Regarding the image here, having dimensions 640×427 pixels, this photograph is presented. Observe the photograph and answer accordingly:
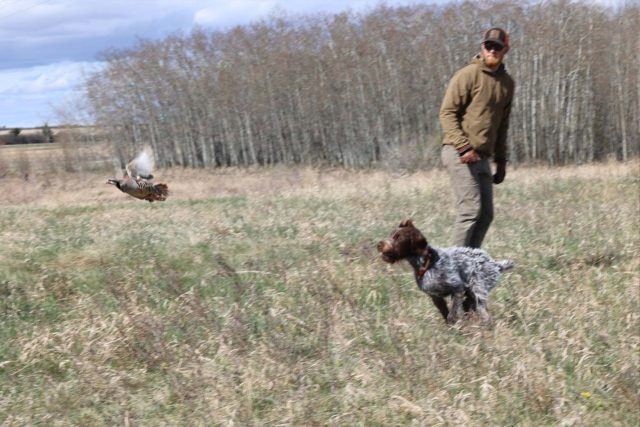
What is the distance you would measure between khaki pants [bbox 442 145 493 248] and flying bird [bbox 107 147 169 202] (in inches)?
93.0

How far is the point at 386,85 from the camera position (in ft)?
120

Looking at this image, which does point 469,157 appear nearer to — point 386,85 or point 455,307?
point 455,307

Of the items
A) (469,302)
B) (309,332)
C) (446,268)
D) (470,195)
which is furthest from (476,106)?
(309,332)

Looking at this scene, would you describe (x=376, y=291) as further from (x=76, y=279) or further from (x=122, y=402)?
(x=76, y=279)

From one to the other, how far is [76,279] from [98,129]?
15165 millimetres

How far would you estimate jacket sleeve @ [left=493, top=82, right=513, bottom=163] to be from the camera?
557 centimetres

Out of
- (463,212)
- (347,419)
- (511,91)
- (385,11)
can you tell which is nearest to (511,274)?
(463,212)

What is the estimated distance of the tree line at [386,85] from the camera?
108 feet

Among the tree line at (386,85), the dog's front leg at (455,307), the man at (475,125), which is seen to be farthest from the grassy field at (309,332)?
the tree line at (386,85)

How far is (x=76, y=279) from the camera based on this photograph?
721 centimetres

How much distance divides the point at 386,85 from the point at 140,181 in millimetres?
32246

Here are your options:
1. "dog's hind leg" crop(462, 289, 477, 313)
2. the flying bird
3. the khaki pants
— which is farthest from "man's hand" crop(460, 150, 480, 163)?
the flying bird

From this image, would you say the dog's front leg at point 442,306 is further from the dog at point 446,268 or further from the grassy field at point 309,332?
the grassy field at point 309,332

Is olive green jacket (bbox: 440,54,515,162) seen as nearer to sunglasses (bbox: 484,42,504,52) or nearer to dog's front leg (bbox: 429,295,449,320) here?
sunglasses (bbox: 484,42,504,52)
